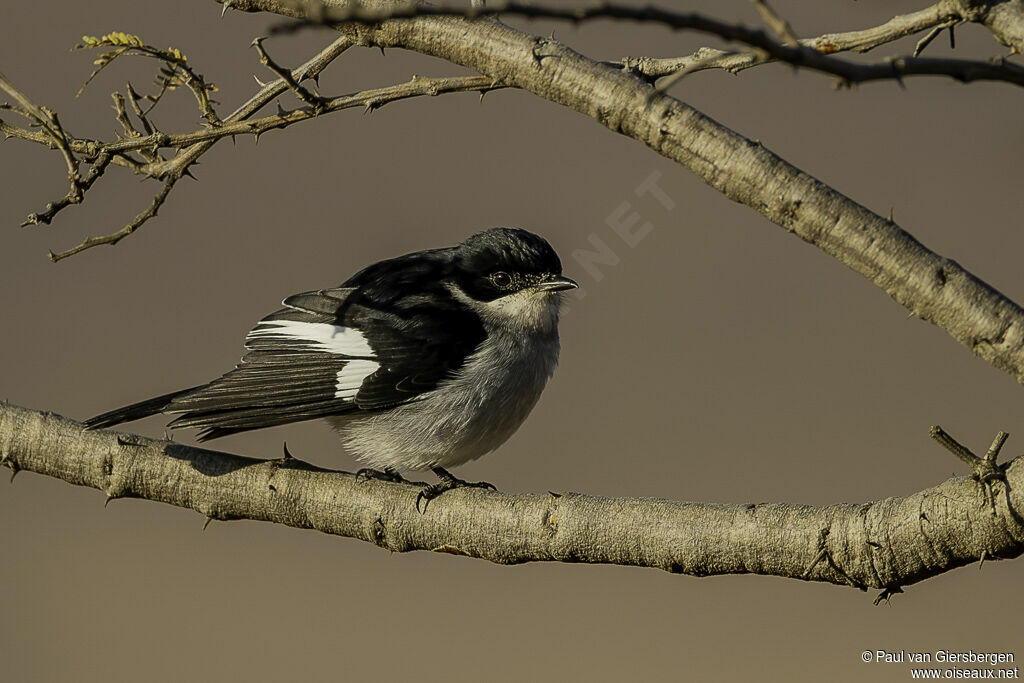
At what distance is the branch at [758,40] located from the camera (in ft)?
4.19

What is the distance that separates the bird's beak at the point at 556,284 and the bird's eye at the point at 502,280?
0.12 m

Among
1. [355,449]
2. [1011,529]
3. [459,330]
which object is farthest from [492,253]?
[1011,529]

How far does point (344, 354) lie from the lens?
3744 mm

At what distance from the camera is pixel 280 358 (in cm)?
370

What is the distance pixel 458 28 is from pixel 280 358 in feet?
5.29

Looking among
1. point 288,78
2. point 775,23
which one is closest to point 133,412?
point 288,78

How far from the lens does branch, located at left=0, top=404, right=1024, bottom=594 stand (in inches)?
86.1

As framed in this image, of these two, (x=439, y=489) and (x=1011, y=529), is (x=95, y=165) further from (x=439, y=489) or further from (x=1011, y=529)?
(x=1011, y=529)

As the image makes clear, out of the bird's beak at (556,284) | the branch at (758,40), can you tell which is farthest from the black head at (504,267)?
the branch at (758,40)

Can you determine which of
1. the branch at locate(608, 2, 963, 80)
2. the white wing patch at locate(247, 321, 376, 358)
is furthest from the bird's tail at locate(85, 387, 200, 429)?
the branch at locate(608, 2, 963, 80)

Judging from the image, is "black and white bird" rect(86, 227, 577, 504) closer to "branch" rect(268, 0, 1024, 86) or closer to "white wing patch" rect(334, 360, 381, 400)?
"white wing patch" rect(334, 360, 381, 400)

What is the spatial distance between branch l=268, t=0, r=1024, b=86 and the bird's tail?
2.04 meters

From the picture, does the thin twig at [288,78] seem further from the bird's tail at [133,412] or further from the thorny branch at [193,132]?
the bird's tail at [133,412]

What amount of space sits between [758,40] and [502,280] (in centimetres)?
278
